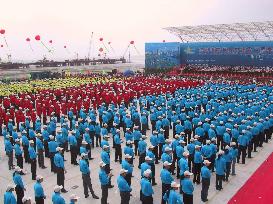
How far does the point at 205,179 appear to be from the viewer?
873cm

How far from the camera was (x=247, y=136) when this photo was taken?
1160 centimetres

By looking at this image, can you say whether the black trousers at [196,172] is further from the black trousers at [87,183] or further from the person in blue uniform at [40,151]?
the person in blue uniform at [40,151]

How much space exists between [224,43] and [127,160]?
40.4 meters

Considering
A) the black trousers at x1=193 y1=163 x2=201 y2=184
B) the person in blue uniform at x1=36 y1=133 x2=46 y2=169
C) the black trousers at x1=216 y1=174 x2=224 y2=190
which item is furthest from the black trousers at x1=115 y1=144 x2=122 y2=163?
the black trousers at x1=216 y1=174 x2=224 y2=190

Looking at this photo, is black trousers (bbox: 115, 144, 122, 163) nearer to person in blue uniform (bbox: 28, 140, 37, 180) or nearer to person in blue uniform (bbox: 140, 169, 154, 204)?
person in blue uniform (bbox: 28, 140, 37, 180)

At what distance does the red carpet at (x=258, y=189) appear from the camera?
29.0 feet

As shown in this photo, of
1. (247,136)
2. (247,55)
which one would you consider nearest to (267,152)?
(247,136)

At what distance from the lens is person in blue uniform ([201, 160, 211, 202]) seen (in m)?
8.63

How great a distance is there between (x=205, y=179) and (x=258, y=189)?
85.0 inches

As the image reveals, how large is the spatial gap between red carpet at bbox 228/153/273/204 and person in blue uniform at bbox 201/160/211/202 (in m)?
0.72

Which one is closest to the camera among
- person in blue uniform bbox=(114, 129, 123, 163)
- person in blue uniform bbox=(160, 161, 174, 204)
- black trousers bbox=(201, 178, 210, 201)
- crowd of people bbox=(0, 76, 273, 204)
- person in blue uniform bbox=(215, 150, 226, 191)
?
person in blue uniform bbox=(160, 161, 174, 204)

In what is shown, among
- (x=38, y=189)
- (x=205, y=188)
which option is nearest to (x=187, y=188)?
(x=205, y=188)

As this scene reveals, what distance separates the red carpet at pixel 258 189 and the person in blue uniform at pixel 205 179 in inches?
28.5

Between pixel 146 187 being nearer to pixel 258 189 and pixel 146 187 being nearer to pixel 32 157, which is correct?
pixel 258 189
